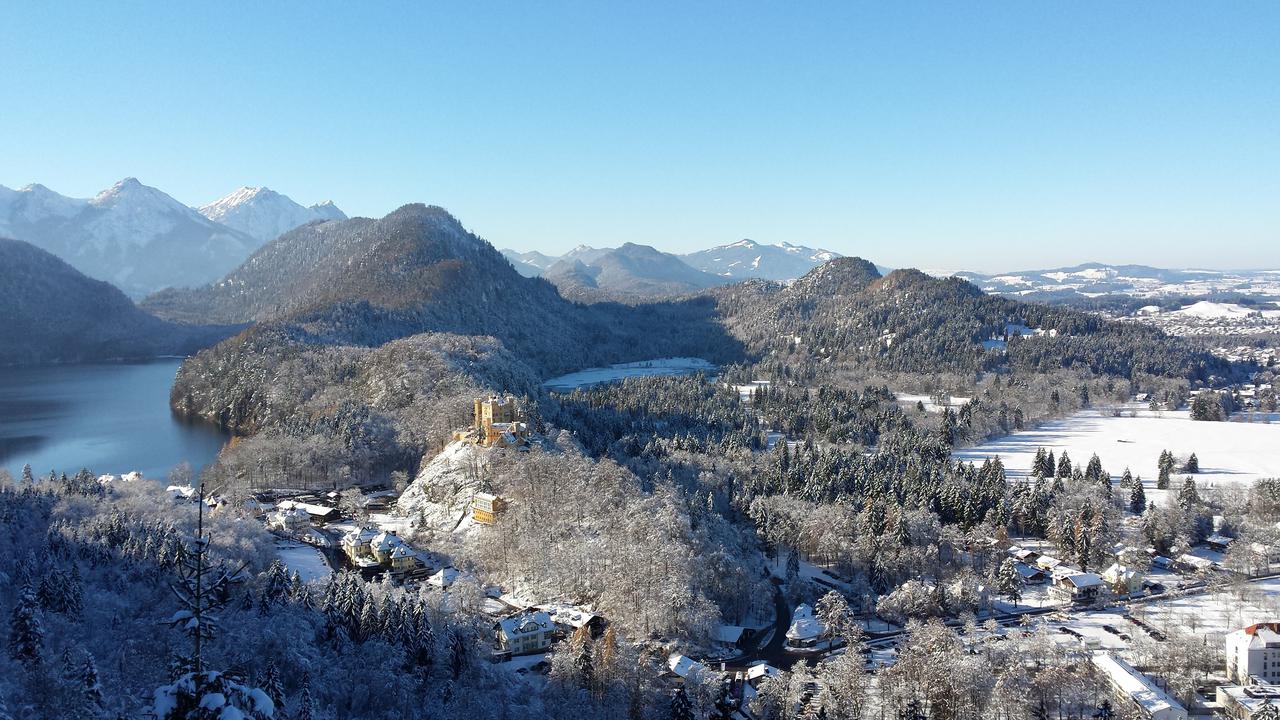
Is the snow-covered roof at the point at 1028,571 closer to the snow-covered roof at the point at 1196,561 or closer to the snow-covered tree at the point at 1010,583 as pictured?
the snow-covered tree at the point at 1010,583

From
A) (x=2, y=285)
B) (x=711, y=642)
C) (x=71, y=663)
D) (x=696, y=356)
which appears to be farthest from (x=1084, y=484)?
(x=2, y=285)

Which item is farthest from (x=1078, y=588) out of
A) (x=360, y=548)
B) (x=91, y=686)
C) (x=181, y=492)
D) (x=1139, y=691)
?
(x=181, y=492)

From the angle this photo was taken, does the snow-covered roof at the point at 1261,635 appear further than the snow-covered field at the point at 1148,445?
No

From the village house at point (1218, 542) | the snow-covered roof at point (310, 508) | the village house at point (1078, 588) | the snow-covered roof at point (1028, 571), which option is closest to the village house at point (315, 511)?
the snow-covered roof at point (310, 508)

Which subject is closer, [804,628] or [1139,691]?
[1139,691]

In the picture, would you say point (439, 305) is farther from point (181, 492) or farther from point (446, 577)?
point (446, 577)

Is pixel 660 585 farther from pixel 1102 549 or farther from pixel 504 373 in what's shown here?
pixel 504 373
